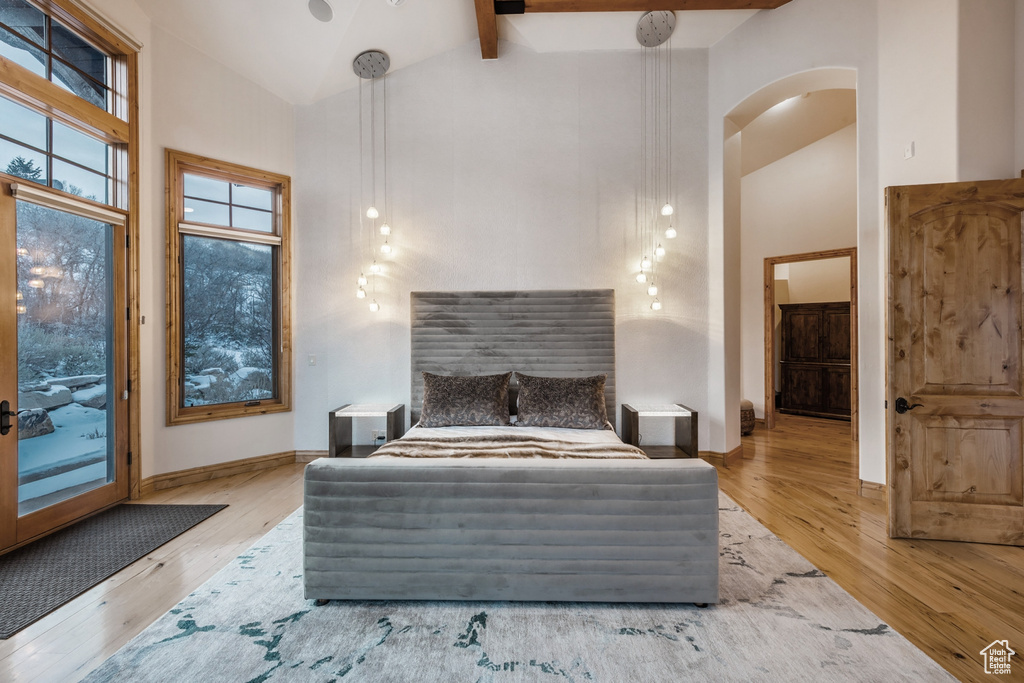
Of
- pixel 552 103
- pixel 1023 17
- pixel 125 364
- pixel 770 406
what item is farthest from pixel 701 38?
pixel 125 364

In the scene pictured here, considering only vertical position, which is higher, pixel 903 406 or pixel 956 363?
pixel 956 363

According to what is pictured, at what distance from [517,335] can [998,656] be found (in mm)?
3384

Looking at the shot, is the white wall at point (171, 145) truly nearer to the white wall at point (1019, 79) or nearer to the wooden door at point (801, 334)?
the white wall at point (1019, 79)

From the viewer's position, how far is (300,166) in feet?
14.8

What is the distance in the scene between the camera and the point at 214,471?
13.2ft

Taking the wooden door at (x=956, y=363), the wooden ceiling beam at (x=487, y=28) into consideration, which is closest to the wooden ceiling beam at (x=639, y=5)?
the wooden ceiling beam at (x=487, y=28)

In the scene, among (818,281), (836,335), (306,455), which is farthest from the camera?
(818,281)

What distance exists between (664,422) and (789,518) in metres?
1.46

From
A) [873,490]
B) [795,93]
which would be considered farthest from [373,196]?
[873,490]

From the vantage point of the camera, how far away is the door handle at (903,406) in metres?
2.79

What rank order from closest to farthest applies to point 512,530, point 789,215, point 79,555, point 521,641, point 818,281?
1. point 521,641
2. point 512,530
3. point 79,555
4. point 789,215
5. point 818,281

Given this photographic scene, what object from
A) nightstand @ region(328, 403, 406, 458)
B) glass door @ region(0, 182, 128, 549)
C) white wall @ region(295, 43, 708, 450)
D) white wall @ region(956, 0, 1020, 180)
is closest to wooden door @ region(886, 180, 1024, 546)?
white wall @ region(956, 0, 1020, 180)

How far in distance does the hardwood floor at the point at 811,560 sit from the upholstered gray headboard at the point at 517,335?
4.92 feet

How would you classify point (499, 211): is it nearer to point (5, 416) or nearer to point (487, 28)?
point (487, 28)
